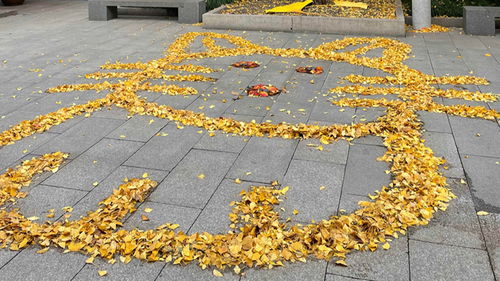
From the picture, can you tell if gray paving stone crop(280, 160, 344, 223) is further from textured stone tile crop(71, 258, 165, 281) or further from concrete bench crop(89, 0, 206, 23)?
concrete bench crop(89, 0, 206, 23)

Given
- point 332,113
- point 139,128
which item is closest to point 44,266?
point 139,128

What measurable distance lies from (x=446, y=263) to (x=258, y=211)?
1.52m

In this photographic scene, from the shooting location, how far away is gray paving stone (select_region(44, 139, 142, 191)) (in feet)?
15.4

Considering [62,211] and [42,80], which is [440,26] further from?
[62,211]

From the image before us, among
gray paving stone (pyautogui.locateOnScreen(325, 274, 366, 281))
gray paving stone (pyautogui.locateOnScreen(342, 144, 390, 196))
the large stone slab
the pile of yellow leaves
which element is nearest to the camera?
gray paving stone (pyautogui.locateOnScreen(325, 274, 366, 281))

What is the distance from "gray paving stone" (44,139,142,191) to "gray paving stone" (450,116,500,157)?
12.3 ft

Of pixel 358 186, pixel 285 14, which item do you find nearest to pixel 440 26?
pixel 285 14

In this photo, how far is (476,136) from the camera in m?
5.73

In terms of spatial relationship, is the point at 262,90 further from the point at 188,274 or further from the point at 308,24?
the point at 308,24

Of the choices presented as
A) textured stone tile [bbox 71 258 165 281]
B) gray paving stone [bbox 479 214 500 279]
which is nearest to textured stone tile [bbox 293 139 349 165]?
gray paving stone [bbox 479 214 500 279]

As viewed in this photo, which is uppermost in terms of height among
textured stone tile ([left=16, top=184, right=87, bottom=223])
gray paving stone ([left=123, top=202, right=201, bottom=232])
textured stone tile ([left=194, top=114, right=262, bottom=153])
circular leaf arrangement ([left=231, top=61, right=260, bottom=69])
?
circular leaf arrangement ([left=231, top=61, right=260, bottom=69])

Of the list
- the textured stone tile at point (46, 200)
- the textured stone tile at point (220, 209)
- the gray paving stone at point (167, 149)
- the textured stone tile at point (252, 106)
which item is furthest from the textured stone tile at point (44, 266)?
the textured stone tile at point (252, 106)

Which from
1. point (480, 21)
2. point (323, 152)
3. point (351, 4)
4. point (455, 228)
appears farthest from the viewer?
point (351, 4)

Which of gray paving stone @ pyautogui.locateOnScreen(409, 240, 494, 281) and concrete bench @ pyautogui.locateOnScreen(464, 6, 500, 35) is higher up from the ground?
concrete bench @ pyautogui.locateOnScreen(464, 6, 500, 35)
